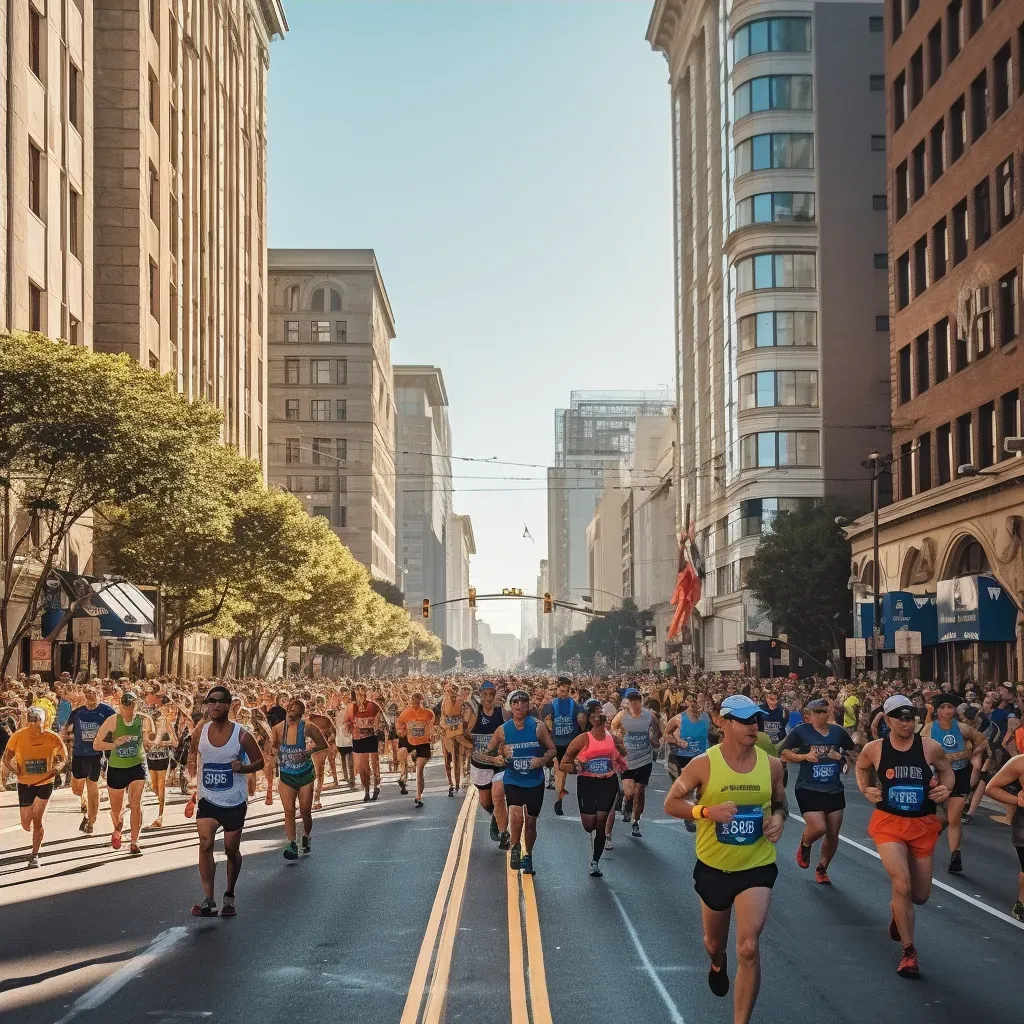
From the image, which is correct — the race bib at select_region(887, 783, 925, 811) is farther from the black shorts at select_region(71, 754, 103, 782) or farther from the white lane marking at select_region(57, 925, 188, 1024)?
the black shorts at select_region(71, 754, 103, 782)

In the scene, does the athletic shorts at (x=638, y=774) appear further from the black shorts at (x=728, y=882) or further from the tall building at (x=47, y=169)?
the tall building at (x=47, y=169)

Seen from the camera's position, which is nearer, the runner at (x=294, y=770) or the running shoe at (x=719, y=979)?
the running shoe at (x=719, y=979)

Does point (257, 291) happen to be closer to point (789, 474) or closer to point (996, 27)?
point (789, 474)

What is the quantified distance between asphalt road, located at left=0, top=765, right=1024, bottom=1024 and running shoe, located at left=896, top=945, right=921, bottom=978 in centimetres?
13

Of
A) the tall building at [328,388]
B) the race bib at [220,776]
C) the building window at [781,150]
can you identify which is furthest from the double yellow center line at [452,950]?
the tall building at [328,388]

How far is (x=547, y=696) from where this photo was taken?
115 feet

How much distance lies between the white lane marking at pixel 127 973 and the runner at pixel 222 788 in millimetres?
561

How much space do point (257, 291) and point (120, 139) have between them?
119ft

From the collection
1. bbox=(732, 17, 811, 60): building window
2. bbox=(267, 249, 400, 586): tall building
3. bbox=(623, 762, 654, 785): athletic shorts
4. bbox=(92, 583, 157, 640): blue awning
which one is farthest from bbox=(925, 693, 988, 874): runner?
bbox=(267, 249, 400, 586): tall building

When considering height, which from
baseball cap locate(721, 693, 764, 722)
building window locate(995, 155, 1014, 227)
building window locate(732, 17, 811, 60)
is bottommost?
baseball cap locate(721, 693, 764, 722)

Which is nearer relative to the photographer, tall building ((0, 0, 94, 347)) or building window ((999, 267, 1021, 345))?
tall building ((0, 0, 94, 347))

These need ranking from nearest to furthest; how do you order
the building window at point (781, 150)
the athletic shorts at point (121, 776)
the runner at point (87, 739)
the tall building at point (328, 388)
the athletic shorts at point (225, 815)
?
the athletic shorts at point (225, 815), the athletic shorts at point (121, 776), the runner at point (87, 739), the building window at point (781, 150), the tall building at point (328, 388)

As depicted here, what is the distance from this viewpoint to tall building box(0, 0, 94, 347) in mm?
38188

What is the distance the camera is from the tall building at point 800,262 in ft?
279
